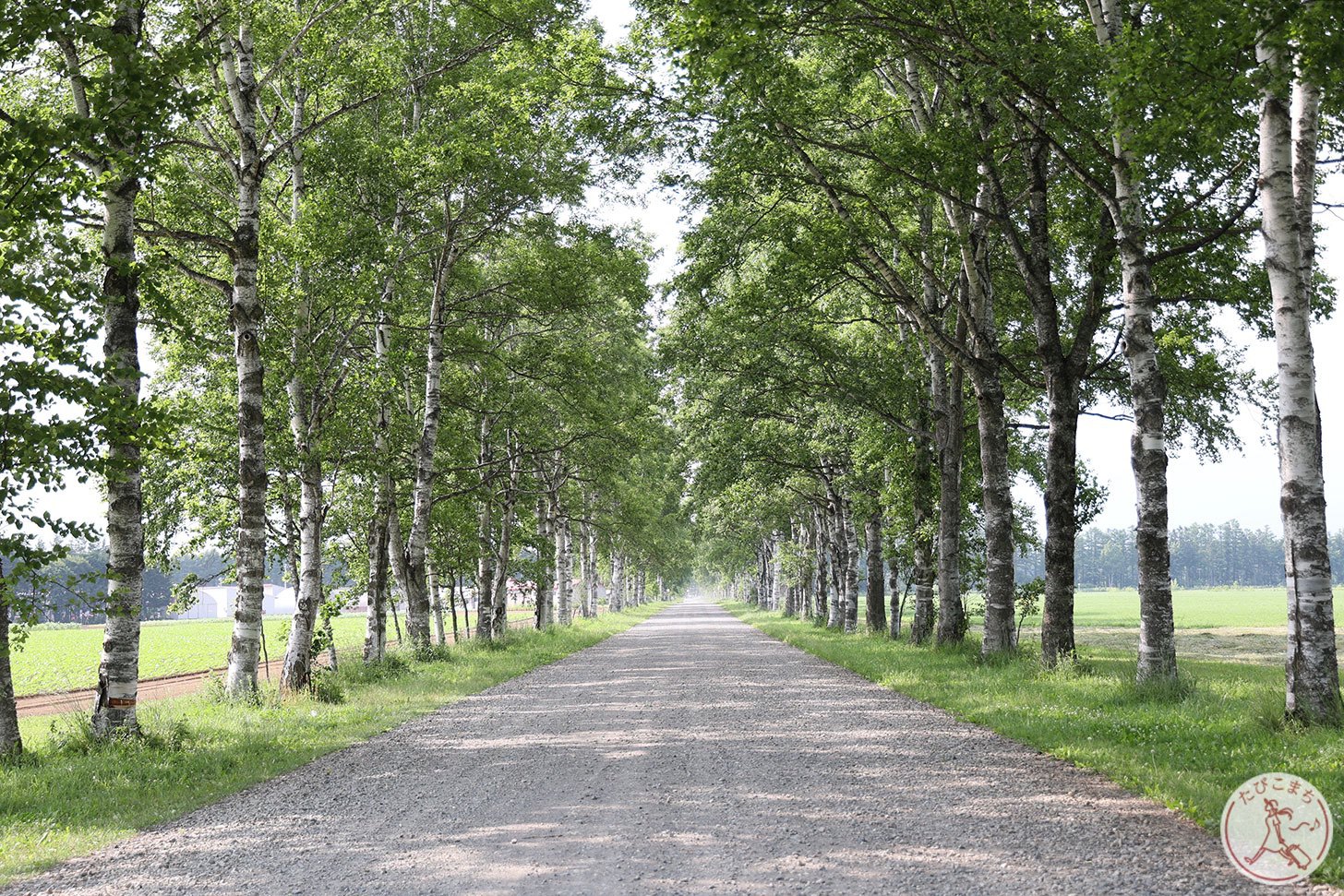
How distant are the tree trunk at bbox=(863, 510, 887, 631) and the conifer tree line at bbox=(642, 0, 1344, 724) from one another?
0.13 metres

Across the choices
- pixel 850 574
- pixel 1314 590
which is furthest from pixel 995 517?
pixel 850 574

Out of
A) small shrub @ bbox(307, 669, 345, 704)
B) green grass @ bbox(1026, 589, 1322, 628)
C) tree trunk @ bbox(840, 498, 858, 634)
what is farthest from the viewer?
green grass @ bbox(1026, 589, 1322, 628)

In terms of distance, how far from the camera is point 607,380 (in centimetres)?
2773

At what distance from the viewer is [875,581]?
105 ft

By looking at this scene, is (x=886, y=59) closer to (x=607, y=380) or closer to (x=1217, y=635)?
(x=607, y=380)

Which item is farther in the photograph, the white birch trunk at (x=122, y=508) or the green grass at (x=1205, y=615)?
the green grass at (x=1205, y=615)

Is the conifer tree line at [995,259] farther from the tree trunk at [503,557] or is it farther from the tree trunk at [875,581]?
the tree trunk at [503,557]

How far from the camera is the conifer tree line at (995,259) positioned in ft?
30.5

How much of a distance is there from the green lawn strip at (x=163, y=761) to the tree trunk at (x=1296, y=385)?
10170 millimetres

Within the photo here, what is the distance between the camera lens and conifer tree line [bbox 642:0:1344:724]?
9.29 metres

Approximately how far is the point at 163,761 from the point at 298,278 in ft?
33.8

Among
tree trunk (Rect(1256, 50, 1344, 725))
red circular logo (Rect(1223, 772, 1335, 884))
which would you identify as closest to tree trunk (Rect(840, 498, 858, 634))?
tree trunk (Rect(1256, 50, 1344, 725))

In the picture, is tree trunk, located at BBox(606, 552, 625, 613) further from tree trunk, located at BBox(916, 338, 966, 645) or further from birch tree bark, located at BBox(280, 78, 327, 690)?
birch tree bark, located at BBox(280, 78, 327, 690)

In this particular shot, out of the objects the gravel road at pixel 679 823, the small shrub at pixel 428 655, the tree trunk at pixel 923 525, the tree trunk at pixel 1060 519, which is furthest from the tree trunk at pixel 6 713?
the tree trunk at pixel 923 525
